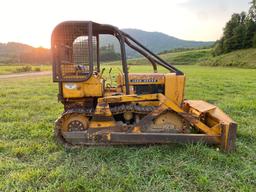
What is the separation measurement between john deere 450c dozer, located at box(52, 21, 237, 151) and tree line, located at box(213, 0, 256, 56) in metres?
61.7

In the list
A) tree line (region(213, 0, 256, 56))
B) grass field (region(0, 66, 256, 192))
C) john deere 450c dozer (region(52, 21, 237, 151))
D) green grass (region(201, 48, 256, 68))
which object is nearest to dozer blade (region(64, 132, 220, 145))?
john deere 450c dozer (region(52, 21, 237, 151))

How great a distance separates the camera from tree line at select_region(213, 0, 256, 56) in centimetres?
6238

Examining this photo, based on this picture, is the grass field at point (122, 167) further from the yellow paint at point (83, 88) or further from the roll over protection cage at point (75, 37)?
the roll over protection cage at point (75, 37)

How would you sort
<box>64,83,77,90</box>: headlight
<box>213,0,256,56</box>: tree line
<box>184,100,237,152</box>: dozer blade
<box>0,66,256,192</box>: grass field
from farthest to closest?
<box>213,0,256,56</box>: tree line, <box>64,83,77,90</box>: headlight, <box>184,100,237,152</box>: dozer blade, <box>0,66,256,192</box>: grass field

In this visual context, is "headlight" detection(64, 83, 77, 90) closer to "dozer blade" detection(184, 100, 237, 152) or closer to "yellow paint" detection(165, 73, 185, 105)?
"yellow paint" detection(165, 73, 185, 105)

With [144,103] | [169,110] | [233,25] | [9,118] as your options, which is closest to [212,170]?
[169,110]

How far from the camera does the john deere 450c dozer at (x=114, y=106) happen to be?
4.61m

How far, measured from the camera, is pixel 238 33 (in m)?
63.2

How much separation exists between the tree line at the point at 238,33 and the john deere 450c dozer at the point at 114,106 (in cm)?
6169

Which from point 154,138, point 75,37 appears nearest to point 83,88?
point 75,37

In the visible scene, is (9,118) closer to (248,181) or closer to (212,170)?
(212,170)

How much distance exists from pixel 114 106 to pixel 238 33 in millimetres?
65723

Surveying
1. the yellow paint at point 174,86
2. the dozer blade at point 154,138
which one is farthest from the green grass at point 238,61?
the dozer blade at point 154,138

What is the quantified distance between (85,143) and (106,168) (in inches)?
37.3
